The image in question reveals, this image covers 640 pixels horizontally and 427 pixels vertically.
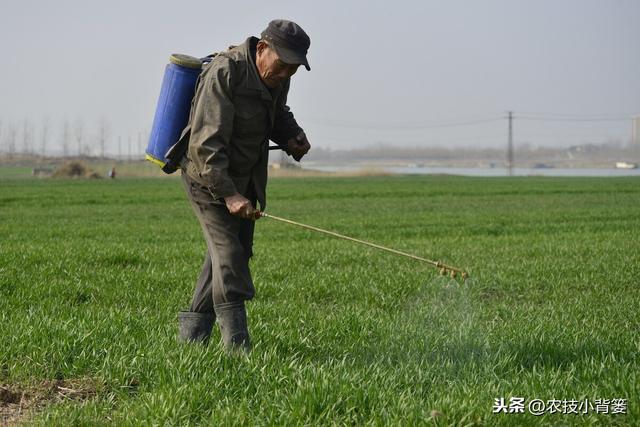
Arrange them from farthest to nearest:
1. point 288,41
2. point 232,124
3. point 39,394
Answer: point 232,124 < point 288,41 < point 39,394

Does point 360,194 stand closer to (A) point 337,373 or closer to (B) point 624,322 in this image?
(B) point 624,322

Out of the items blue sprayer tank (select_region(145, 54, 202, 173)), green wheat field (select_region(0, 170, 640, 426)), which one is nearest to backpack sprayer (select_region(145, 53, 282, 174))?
blue sprayer tank (select_region(145, 54, 202, 173))

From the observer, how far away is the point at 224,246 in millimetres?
5598

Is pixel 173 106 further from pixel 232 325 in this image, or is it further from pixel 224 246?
pixel 232 325

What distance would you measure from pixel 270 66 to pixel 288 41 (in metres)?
0.23

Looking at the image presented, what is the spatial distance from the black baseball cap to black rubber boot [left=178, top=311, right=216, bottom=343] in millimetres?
1947

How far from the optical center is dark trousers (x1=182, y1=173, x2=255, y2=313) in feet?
18.3

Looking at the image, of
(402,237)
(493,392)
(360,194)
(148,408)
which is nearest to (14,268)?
(148,408)

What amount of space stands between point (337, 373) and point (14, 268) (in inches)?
248

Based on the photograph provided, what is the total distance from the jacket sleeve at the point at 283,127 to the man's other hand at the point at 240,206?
31.8 inches

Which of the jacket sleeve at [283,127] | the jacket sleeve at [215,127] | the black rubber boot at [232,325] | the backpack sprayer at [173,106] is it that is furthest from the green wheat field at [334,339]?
the jacket sleeve at [283,127]

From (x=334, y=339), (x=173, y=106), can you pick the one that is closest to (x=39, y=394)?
(x=173, y=106)

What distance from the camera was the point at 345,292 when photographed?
913 cm

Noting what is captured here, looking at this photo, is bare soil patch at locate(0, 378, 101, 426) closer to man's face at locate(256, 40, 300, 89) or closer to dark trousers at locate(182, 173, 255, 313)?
dark trousers at locate(182, 173, 255, 313)
